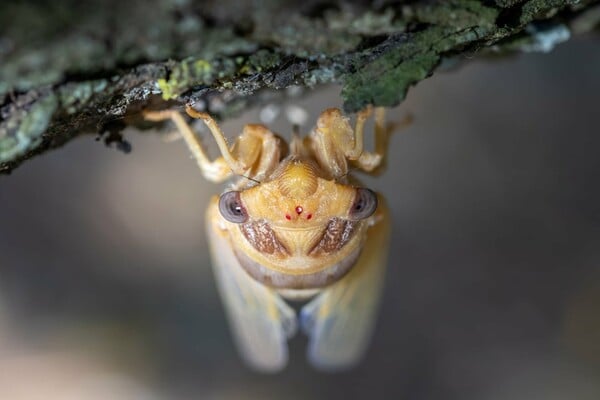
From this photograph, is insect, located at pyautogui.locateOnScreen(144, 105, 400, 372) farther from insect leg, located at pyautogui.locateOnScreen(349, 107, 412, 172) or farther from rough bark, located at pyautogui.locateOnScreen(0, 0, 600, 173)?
rough bark, located at pyautogui.locateOnScreen(0, 0, 600, 173)

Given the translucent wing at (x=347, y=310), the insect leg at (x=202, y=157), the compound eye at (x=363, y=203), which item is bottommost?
the translucent wing at (x=347, y=310)

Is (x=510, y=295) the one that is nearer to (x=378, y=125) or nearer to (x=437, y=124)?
(x=437, y=124)

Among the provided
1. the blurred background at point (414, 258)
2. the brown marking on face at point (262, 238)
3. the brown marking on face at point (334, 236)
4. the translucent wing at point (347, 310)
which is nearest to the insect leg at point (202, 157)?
the brown marking on face at point (262, 238)

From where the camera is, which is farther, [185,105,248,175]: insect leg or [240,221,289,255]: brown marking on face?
[240,221,289,255]: brown marking on face

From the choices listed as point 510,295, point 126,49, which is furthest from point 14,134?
point 510,295

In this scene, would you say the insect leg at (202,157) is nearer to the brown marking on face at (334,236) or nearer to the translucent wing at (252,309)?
the translucent wing at (252,309)

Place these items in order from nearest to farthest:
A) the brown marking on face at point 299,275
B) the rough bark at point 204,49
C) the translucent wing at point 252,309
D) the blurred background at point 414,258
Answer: the rough bark at point 204,49, the brown marking on face at point 299,275, the translucent wing at point 252,309, the blurred background at point 414,258

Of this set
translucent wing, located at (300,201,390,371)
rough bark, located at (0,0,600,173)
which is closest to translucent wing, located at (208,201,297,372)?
translucent wing, located at (300,201,390,371)
